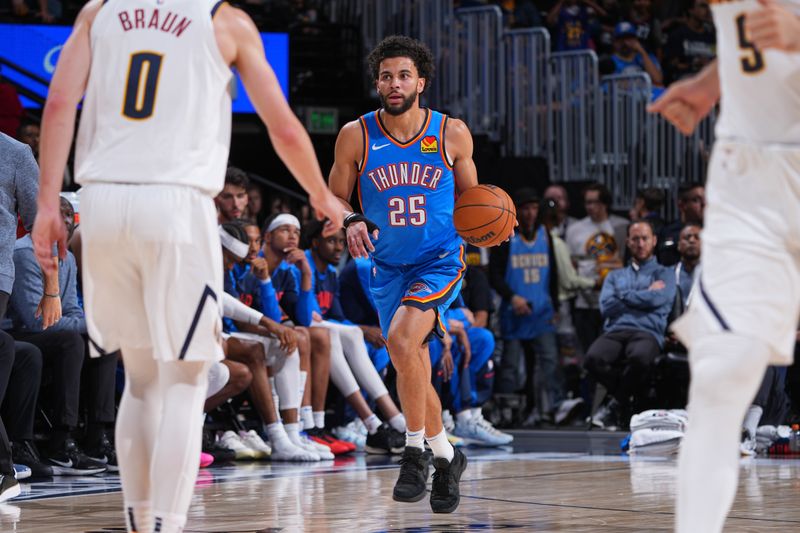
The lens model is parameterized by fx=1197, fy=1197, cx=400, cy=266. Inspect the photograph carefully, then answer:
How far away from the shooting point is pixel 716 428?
2994 millimetres

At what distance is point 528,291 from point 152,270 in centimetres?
770

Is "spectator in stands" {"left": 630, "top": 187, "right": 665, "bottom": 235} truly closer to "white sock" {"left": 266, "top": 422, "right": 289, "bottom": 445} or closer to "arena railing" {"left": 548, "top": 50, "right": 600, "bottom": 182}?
"arena railing" {"left": 548, "top": 50, "right": 600, "bottom": 182}

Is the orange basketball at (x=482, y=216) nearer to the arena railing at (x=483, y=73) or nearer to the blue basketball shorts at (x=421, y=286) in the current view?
the blue basketball shorts at (x=421, y=286)

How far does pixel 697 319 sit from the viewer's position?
10.2 feet

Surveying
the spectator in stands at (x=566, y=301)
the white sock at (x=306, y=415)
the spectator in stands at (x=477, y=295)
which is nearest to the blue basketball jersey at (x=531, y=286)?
the spectator in stands at (x=566, y=301)

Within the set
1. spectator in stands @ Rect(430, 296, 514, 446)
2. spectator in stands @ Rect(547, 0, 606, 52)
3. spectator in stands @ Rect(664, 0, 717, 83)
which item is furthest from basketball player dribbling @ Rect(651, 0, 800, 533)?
spectator in stands @ Rect(664, 0, 717, 83)

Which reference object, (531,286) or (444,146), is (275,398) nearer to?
(531,286)

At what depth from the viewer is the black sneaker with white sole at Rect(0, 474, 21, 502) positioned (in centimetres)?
562

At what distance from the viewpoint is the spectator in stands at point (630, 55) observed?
13840 mm

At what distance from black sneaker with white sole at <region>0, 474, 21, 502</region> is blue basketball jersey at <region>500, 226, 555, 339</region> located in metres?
5.93

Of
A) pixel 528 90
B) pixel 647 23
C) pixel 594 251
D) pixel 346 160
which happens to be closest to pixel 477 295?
pixel 594 251

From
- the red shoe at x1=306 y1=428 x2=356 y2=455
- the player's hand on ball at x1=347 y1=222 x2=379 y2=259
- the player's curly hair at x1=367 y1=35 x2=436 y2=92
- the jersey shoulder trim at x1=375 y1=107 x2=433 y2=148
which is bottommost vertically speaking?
the red shoe at x1=306 y1=428 x2=356 y2=455

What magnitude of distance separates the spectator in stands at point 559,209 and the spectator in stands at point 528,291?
73 centimetres

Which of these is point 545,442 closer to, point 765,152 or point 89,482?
point 89,482
